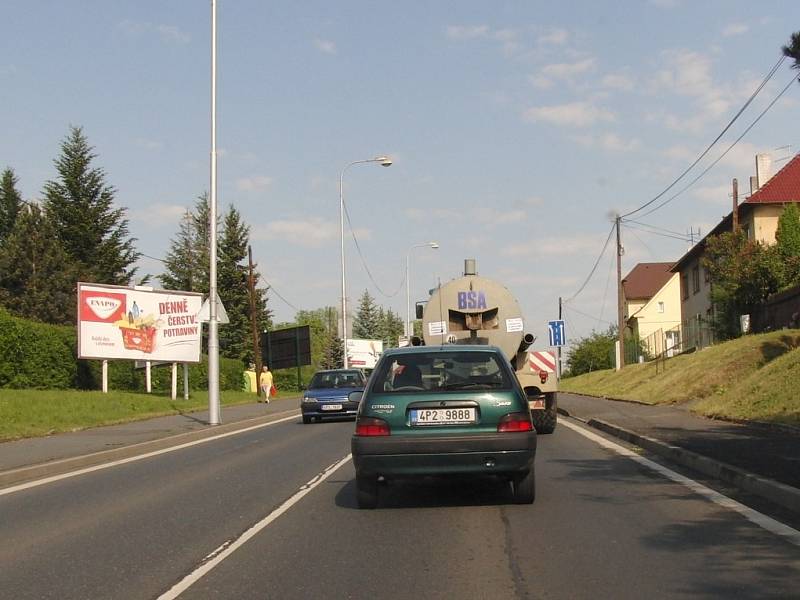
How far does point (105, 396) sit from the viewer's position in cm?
2808

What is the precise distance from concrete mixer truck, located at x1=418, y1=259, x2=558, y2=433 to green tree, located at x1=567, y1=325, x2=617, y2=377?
56.3m

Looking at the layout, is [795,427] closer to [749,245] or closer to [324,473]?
[324,473]

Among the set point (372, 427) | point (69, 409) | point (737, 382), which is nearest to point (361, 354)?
point (69, 409)

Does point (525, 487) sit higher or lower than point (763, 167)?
lower

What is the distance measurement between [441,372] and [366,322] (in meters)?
127

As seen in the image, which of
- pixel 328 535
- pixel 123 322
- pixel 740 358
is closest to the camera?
pixel 328 535

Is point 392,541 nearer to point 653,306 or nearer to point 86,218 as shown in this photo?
point 86,218

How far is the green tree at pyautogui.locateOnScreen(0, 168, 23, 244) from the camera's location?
2453 inches

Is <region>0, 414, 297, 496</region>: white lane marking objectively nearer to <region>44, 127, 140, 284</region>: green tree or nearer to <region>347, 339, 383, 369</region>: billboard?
<region>44, 127, 140, 284</region>: green tree

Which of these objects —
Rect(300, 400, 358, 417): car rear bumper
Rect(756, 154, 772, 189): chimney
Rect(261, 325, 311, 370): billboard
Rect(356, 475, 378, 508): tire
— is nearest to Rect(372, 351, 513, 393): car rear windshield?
Rect(356, 475, 378, 508): tire

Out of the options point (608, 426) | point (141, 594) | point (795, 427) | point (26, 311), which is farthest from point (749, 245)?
point (26, 311)

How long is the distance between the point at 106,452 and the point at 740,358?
61.4ft

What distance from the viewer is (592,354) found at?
249 ft

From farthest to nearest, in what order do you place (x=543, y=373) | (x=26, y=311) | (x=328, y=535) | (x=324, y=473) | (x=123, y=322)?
(x=26, y=311)
(x=123, y=322)
(x=543, y=373)
(x=324, y=473)
(x=328, y=535)
